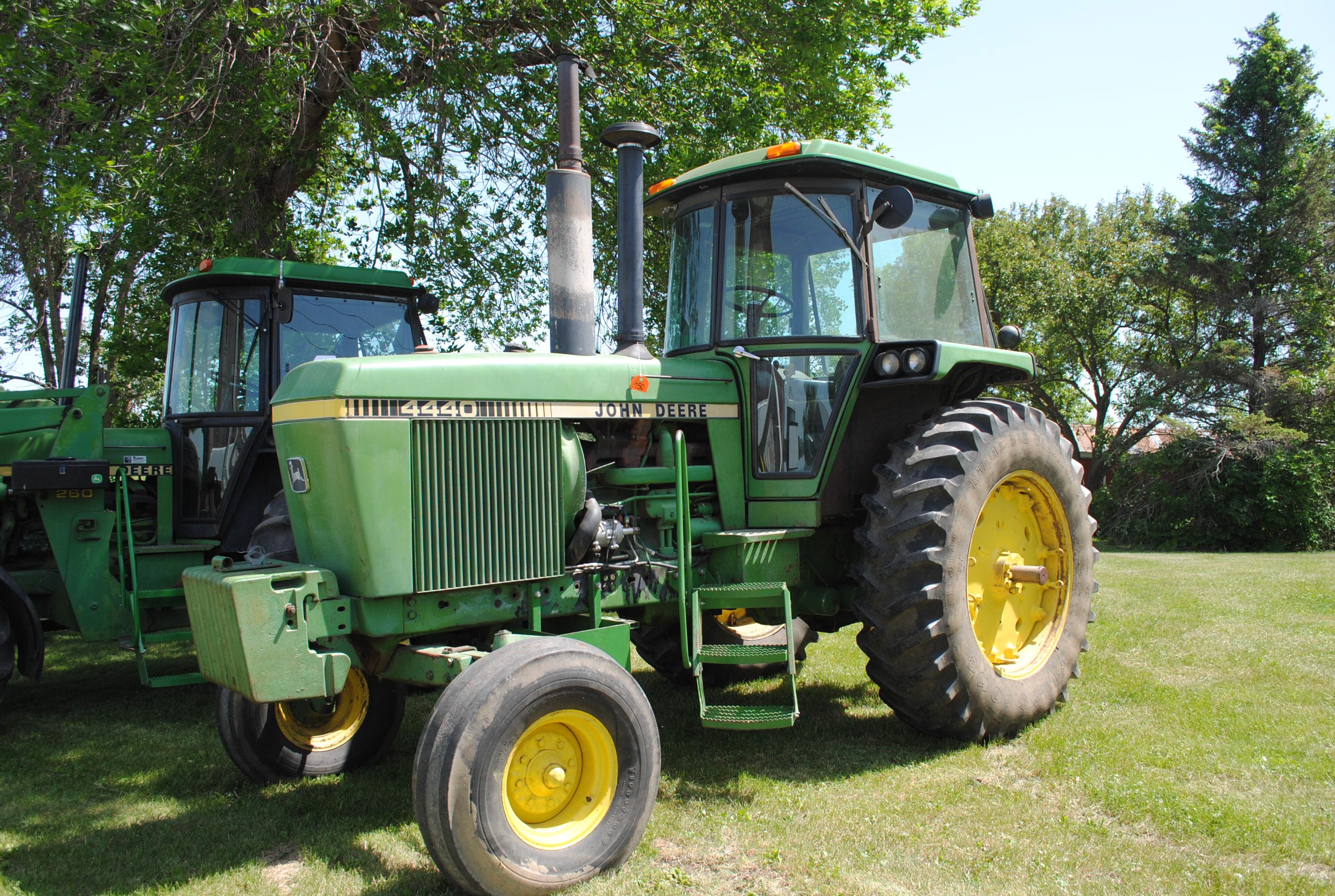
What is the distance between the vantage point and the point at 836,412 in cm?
450

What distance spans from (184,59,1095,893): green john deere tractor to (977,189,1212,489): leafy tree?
Answer: 63.3 feet

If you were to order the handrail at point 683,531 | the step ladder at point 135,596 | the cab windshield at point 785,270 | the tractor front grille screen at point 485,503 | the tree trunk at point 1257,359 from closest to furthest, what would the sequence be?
the tractor front grille screen at point 485,503
the handrail at point 683,531
the cab windshield at point 785,270
the step ladder at point 135,596
the tree trunk at point 1257,359

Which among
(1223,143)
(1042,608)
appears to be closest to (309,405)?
(1042,608)

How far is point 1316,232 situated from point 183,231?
21900mm

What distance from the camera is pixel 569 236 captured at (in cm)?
432

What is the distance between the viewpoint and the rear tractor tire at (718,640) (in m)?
5.34

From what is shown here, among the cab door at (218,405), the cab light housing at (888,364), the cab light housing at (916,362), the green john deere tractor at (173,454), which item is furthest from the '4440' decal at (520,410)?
the cab door at (218,405)

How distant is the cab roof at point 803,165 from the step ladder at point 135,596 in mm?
3443

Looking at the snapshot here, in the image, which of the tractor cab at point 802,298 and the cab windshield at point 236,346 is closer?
the tractor cab at point 802,298

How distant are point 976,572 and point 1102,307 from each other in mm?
23558

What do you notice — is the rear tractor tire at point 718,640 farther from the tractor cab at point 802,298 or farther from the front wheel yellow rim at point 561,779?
the front wheel yellow rim at point 561,779

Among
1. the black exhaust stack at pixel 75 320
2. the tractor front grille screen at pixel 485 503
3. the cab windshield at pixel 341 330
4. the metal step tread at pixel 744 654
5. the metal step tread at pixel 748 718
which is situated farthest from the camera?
the black exhaust stack at pixel 75 320

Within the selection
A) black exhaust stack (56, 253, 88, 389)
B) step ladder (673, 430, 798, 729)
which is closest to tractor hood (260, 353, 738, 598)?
step ladder (673, 430, 798, 729)

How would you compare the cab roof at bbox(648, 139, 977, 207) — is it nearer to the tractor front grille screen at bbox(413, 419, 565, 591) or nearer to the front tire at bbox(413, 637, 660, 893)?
the tractor front grille screen at bbox(413, 419, 565, 591)
